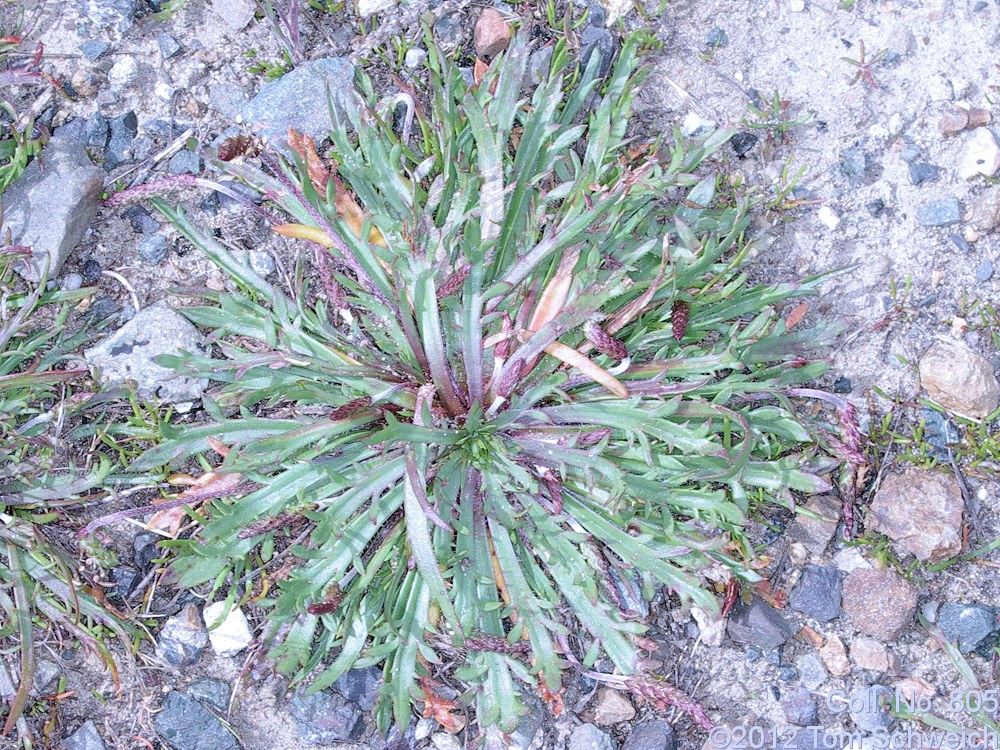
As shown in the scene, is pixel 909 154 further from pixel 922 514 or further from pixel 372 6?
pixel 372 6

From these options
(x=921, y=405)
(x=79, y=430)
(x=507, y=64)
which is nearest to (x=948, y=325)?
(x=921, y=405)

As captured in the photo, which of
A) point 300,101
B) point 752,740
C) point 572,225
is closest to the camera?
point 572,225

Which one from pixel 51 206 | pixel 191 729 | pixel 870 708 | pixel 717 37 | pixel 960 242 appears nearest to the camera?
pixel 191 729

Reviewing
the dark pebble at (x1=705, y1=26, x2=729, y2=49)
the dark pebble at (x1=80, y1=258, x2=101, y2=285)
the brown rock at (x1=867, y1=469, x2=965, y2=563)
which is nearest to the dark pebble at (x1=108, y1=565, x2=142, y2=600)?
the dark pebble at (x1=80, y1=258, x2=101, y2=285)

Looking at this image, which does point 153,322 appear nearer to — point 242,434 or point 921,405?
point 242,434

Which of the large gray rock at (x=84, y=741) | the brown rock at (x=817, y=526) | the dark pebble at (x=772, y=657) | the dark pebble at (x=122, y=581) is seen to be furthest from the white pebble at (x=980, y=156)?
the large gray rock at (x=84, y=741)

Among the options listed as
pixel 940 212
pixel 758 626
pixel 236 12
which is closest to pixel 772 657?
pixel 758 626

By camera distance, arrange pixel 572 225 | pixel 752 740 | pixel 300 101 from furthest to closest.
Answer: pixel 300 101 < pixel 752 740 < pixel 572 225
